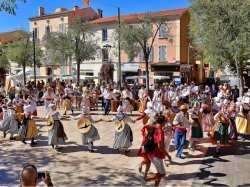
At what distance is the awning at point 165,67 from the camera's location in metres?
42.0

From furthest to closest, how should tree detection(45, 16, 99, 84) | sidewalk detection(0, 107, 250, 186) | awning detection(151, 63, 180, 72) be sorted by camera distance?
1. awning detection(151, 63, 180, 72)
2. tree detection(45, 16, 99, 84)
3. sidewalk detection(0, 107, 250, 186)

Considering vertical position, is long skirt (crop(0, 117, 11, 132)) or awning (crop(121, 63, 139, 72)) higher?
awning (crop(121, 63, 139, 72))

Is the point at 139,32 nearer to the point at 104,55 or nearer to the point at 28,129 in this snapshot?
the point at 104,55

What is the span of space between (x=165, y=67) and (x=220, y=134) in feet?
108

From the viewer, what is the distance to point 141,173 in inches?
330

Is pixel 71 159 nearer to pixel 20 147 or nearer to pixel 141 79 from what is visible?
pixel 20 147

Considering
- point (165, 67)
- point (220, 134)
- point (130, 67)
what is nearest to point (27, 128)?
point (220, 134)

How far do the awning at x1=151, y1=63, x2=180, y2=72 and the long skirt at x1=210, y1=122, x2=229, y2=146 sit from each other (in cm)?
3207

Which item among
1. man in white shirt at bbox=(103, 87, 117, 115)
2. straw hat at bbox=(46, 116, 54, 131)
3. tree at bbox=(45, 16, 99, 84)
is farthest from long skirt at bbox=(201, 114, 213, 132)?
tree at bbox=(45, 16, 99, 84)

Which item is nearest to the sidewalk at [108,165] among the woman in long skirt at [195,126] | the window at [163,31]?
the woman in long skirt at [195,126]

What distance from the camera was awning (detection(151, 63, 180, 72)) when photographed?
42.0 m

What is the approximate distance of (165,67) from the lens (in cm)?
4278

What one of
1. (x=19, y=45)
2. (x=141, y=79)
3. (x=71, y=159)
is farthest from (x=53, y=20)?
(x=71, y=159)

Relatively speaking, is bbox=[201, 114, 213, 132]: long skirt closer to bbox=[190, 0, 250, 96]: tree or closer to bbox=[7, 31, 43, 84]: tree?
bbox=[190, 0, 250, 96]: tree
